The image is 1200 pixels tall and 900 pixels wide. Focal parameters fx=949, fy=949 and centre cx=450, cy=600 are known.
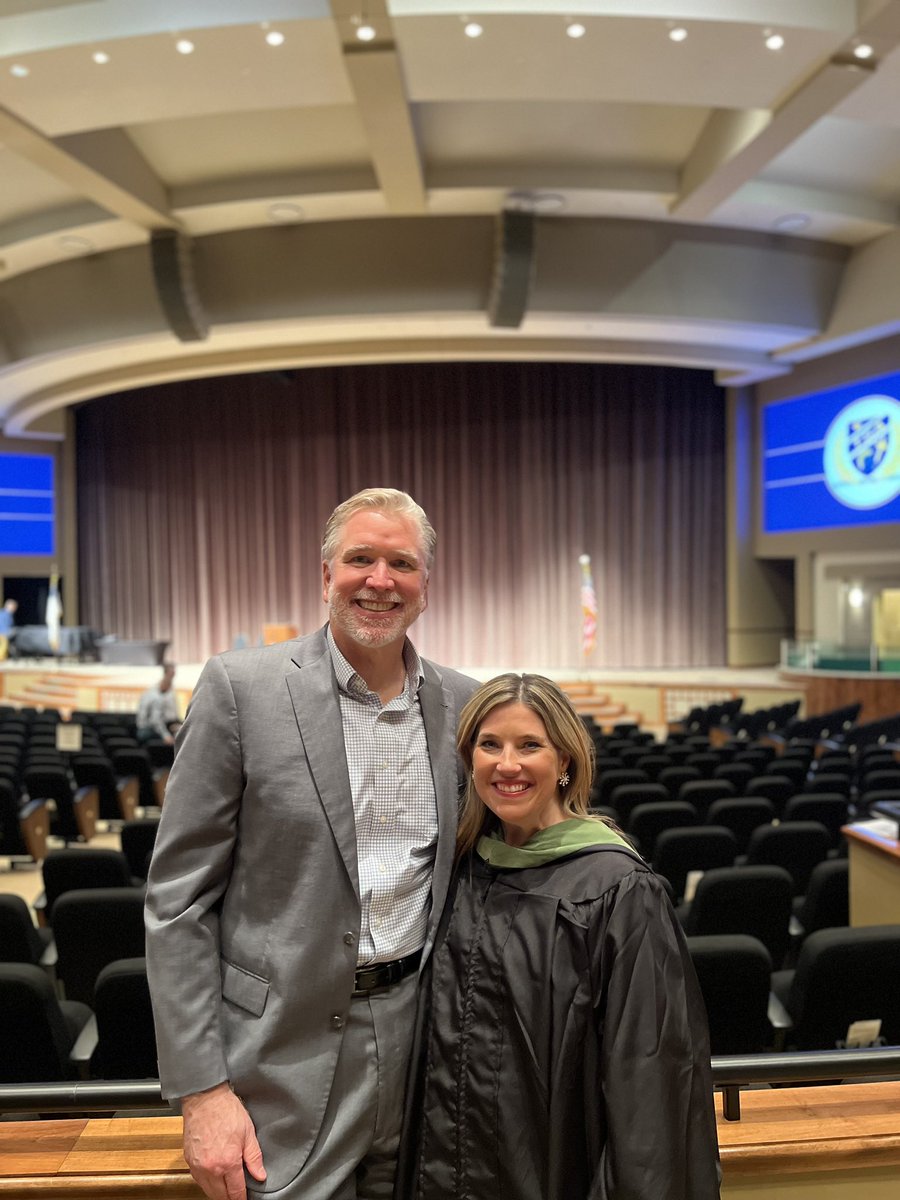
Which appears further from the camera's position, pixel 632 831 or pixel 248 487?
pixel 248 487

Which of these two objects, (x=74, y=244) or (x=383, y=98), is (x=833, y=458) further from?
(x=74, y=244)

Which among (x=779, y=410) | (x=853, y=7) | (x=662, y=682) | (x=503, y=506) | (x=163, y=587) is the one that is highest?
(x=853, y=7)

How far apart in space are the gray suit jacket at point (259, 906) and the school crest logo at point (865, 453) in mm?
13385

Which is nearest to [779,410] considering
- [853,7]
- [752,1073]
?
[853,7]

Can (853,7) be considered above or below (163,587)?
above

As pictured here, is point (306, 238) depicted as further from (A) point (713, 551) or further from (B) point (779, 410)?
(A) point (713, 551)

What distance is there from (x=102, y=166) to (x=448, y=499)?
10.6 m

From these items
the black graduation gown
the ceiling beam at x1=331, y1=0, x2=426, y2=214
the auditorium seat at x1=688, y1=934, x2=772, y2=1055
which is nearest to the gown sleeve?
the black graduation gown

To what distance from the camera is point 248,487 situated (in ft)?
65.2

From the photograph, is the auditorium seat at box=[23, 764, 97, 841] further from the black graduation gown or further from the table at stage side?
the black graduation gown

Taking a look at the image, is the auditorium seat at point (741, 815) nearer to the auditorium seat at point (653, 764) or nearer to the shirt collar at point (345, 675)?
the auditorium seat at point (653, 764)

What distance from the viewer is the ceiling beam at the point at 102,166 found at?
26.9 feet

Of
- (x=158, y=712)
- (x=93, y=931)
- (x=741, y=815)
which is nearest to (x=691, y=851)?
(x=741, y=815)

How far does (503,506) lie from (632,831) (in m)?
14.0
